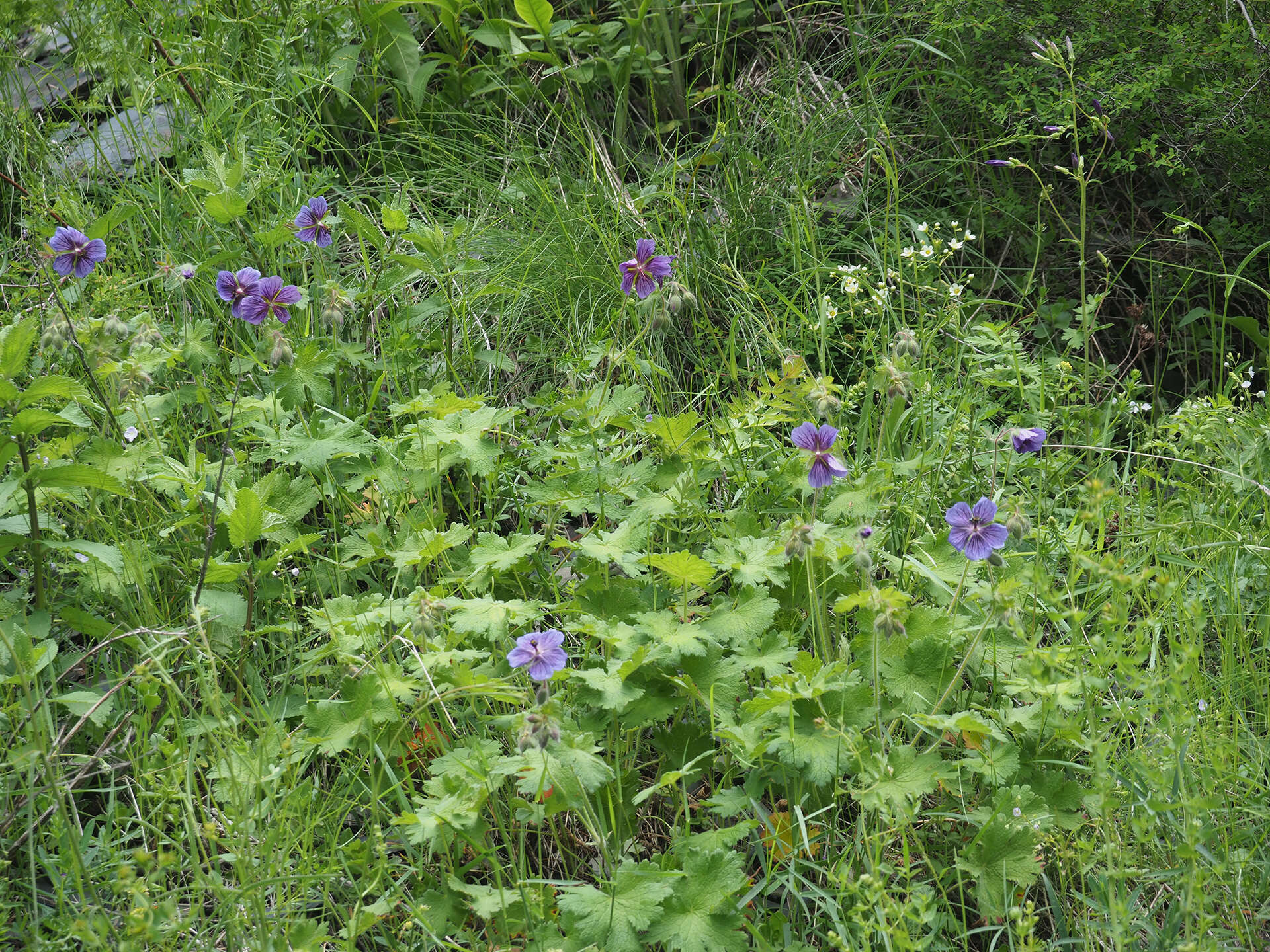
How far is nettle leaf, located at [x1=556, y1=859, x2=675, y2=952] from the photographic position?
1427 mm

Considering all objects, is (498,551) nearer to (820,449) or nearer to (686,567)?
(686,567)

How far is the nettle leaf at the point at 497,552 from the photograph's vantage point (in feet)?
6.05

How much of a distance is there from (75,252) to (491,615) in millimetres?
1267

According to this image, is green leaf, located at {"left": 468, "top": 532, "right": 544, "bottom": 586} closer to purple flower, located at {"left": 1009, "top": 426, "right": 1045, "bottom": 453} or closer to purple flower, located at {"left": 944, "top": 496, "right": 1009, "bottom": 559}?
purple flower, located at {"left": 944, "top": 496, "right": 1009, "bottom": 559}

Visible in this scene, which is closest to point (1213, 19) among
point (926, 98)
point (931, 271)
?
point (926, 98)

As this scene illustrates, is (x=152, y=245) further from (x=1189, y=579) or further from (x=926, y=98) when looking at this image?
(x=1189, y=579)

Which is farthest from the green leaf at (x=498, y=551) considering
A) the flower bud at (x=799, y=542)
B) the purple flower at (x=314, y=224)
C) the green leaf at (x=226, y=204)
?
the green leaf at (x=226, y=204)

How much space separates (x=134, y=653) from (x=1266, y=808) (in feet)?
6.39

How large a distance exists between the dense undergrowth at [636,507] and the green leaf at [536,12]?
12mm

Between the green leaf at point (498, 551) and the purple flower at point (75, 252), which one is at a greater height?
the purple flower at point (75, 252)

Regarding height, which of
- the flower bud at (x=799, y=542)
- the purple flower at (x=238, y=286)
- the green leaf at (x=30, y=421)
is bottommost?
the flower bud at (x=799, y=542)

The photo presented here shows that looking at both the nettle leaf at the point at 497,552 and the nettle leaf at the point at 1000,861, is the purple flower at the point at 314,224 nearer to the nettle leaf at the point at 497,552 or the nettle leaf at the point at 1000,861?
the nettle leaf at the point at 497,552

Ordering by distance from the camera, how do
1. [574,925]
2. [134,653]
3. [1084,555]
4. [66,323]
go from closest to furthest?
[574,925], [1084,555], [134,653], [66,323]

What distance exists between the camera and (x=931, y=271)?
310 cm
